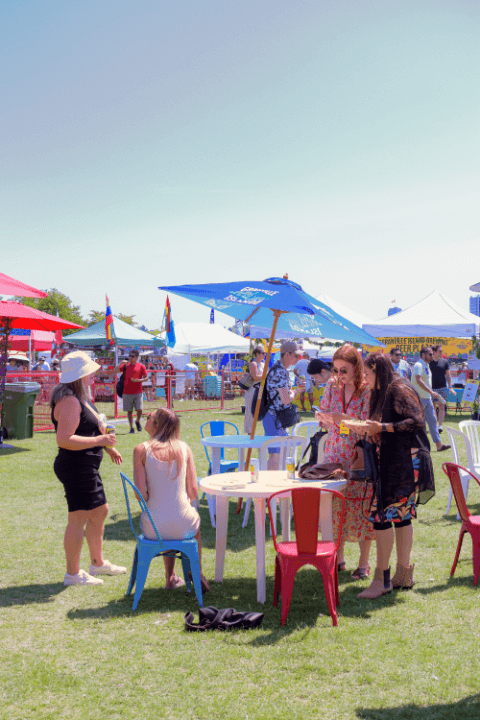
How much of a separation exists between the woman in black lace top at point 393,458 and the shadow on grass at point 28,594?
2.21 meters

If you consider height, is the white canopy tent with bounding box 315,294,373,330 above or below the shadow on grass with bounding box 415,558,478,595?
above

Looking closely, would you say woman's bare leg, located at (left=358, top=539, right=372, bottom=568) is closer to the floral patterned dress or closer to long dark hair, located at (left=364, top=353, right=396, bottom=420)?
the floral patterned dress

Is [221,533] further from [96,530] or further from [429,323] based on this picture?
[429,323]

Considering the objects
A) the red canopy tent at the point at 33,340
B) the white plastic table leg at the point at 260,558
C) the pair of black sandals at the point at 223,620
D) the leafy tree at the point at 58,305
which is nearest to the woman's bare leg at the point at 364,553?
the white plastic table leg at the point at 260,558

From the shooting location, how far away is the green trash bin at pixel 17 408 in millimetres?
12203

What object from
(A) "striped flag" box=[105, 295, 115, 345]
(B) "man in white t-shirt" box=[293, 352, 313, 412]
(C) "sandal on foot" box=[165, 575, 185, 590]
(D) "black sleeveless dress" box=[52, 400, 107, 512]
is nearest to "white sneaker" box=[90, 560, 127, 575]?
(C) "sandal on foot" box=[165, 575, 185, 590]

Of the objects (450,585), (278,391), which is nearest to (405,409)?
(450,585)

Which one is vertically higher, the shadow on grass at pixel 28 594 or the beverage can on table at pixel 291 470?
the beverage can on table at pixel 291 470

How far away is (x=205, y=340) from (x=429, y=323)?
31.1ft

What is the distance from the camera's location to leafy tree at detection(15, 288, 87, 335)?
210ft

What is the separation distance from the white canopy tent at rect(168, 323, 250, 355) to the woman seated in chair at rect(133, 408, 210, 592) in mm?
20193

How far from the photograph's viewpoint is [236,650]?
343 cm

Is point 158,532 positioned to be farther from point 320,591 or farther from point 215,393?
point 215,393

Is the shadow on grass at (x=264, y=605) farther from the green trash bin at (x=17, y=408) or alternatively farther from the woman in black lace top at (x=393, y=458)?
the green trash bin at (x=17, y=408)
